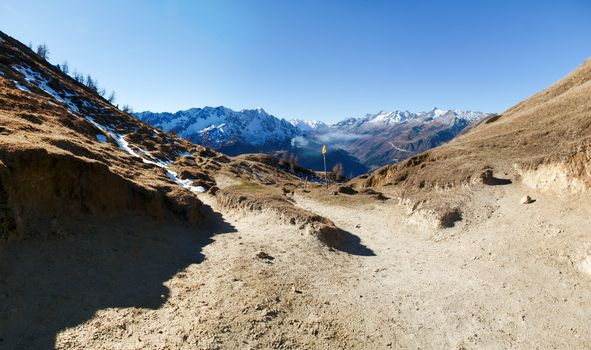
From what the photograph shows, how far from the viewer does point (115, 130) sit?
87.3 metres

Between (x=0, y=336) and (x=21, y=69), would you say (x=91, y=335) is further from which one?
(x=21, y=69)

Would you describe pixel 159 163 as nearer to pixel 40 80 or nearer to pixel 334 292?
pixel 334 292

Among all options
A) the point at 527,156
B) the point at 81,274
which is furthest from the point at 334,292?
the point at 527,156

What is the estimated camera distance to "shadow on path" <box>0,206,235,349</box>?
42.3 ft

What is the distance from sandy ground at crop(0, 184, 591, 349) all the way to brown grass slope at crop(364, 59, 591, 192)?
280 cm

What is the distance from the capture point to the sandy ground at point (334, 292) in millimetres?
13828

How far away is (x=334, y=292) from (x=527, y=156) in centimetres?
2923

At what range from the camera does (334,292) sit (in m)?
18.7

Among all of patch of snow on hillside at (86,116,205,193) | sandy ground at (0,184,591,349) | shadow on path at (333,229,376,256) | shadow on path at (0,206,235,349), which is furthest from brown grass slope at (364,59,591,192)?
patch of snow on hillside at (86,116,205,193)

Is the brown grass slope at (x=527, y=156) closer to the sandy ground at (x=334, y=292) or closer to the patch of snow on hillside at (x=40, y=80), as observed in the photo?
the sandy ground at (x=334, y=292)

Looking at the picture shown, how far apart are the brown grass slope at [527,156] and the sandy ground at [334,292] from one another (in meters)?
2.80

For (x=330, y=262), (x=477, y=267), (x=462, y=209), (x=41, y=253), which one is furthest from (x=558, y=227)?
(x=41, y=253)

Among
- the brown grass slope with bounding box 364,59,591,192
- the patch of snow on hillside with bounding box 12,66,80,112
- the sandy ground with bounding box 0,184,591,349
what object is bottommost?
the sandy ground with bounding box 0,184,591,349

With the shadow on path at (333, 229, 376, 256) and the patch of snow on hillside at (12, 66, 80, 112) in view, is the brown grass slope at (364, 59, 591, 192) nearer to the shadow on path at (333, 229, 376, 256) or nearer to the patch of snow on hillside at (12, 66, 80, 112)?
the shadow on path at (333, 229, 376, 256)
